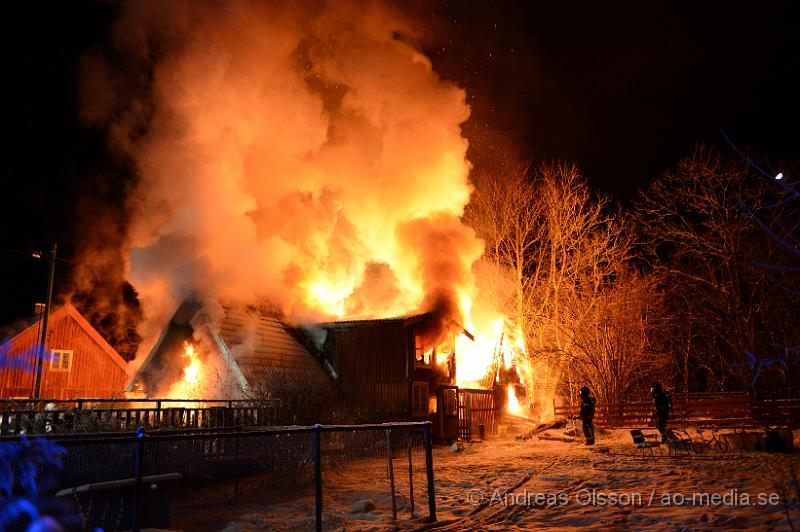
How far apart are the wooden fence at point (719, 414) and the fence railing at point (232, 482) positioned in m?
12.8

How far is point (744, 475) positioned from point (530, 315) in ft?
79.9

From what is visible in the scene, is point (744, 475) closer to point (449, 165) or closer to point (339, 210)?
point (449, 165)

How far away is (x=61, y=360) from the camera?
A: 34.0m

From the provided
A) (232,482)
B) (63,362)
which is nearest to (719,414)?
(232,482)

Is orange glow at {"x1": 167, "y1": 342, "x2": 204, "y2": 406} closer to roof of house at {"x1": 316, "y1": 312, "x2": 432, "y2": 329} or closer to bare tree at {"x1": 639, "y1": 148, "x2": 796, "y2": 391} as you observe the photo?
roof of house at {"x1": 316, "y1": 312, "x2": 432, "y2": 329}

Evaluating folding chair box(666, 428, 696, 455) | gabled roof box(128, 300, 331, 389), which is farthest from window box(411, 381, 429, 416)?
folding chair box(666, 428, 696, 455)

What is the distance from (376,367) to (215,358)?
21.5ft

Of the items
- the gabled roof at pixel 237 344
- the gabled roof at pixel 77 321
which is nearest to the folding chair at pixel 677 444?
the gabled roof at pixel 237 344

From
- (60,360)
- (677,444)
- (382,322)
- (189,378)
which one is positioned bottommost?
(677,444)

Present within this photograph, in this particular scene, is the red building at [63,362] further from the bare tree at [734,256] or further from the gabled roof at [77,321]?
the bare tree at [734,256]

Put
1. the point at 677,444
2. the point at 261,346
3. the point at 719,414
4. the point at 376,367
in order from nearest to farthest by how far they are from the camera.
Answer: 1. the point at 677,444
2. the point at 261,346
3. the point at 719,414
4. the point at 376,367

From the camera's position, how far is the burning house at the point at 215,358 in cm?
2202

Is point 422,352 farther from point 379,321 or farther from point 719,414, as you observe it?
point 719,414

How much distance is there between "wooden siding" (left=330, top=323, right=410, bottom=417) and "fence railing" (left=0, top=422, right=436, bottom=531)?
7794 mm
